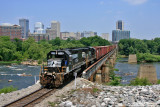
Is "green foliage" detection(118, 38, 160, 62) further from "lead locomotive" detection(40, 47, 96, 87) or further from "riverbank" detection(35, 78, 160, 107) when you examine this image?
"riverbank" detection(35, 78, 160, 107)

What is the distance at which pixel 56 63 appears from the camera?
17.3 metres

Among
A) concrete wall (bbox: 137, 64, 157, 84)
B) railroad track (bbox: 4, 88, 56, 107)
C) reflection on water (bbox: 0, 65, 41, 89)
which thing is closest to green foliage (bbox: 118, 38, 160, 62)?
concrete wall (bbox: 137, 64, 157, 84)

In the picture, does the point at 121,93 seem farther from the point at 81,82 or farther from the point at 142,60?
the point at 142,60

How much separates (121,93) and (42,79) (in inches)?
270

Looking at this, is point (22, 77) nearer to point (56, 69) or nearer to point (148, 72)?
point (148, 72)

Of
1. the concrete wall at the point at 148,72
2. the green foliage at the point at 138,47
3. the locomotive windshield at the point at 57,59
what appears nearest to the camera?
the locomotive windshield at the point at 57,59

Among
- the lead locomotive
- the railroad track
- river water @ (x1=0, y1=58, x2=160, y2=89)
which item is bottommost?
river water @ (x1=0, y1=58, x2=160, y2=89)

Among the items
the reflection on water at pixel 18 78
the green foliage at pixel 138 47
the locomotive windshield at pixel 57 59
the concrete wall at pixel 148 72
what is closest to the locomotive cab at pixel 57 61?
the locomotive windshield at pixel 57 59

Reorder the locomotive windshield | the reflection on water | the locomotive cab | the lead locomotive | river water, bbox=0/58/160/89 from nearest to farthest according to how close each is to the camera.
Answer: the lead locomotive, the locomotive cab, the locomotive windshield, the reflection on water, river water, bbox=0/58/160/89

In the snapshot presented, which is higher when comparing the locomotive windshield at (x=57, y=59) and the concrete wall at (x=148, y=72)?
the locomotive windshield at (x=57, y=59)

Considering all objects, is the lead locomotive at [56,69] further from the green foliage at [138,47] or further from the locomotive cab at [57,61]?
the green foliage at [138,47]

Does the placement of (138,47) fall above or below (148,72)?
above

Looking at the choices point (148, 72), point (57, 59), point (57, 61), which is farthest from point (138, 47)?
point (57, 61)

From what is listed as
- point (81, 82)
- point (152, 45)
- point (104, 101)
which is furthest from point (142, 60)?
point (104, 101)
